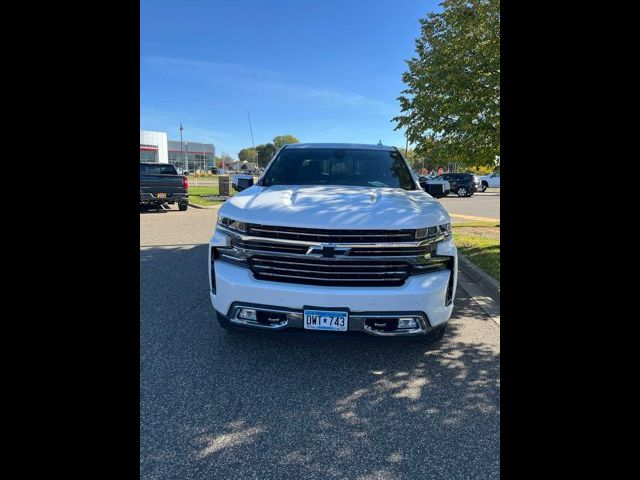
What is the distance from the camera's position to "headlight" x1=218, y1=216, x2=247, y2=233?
2898mm

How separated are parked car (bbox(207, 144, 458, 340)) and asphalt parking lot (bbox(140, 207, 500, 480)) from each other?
438 millimetres

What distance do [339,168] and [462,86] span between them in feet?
9.31

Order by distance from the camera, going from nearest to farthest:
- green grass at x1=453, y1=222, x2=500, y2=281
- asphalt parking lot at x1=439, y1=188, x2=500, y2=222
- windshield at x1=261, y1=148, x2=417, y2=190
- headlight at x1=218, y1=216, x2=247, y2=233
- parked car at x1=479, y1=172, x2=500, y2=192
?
headlight at x1=218, y1=216, x2=247, y2=233, windshield at x1=261, y1=148, x2=417, y2=190, green grass at x1=453, y1=222, x2=500, y2=281, asphalt parking lot at x1=439, y1=188, x2=500, y2=222, parked car at x1=479, y1=172, x2=500, y2=192

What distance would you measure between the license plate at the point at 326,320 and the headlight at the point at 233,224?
808 millimetres

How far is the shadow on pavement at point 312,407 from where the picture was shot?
80.4 inches

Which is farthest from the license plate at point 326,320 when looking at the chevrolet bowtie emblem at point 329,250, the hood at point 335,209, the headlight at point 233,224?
the headlight at point 233,224

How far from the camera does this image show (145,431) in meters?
2.29

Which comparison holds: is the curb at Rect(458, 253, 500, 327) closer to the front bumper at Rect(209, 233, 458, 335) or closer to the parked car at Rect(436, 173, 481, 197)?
the front bumper at Rect(209, 233, 458, 335)

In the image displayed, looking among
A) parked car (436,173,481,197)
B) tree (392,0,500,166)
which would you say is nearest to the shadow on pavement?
tree (392,0,500,166)

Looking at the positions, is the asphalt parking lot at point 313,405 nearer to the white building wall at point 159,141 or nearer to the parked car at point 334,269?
the parked car at point 334,269

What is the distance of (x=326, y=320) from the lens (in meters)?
2.68

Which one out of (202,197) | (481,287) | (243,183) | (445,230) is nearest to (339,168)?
(243,183)

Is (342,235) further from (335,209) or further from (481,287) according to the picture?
(481,287)
